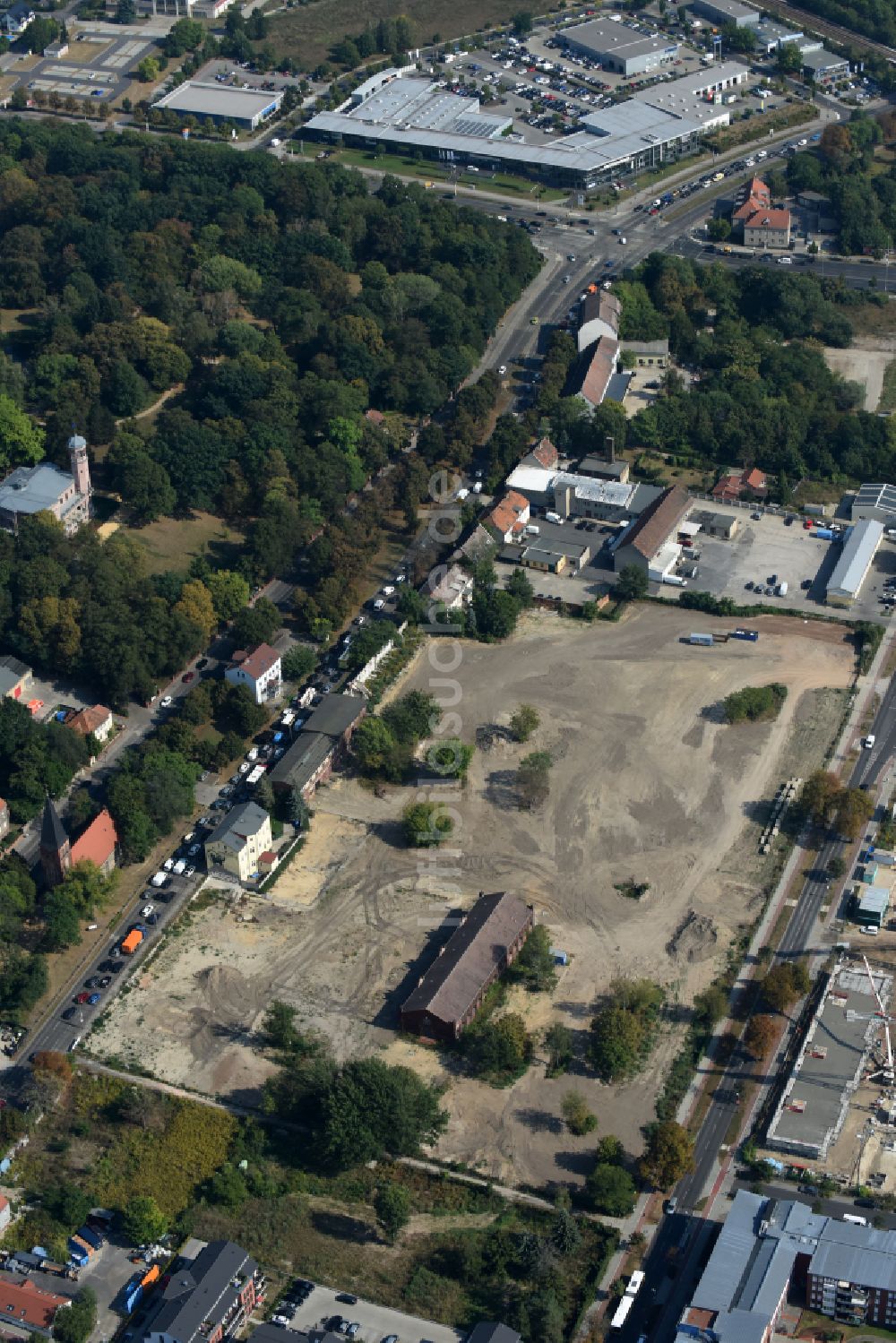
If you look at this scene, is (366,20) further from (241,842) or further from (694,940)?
(694,940)

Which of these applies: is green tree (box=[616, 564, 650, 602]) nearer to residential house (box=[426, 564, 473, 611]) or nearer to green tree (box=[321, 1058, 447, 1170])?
residential house (box=[426, 564, 473, 611])

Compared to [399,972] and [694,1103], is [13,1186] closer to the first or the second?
[399,972]

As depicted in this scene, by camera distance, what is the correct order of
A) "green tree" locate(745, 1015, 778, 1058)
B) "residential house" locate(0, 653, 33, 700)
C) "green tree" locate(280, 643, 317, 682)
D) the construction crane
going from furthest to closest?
"green tree" locate(280, 643, 317, 682), "residential house" locate(0, 653, 33, 700), "green tree" locate(745, 1015, 778, 1058), the construction crane

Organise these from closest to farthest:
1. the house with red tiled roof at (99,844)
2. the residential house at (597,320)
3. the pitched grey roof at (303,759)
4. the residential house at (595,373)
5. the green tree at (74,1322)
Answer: the green tree at (74,1322)
the house with red tiled roof at (99,844)
the pitched grey roof at (303,759)
the residential house at (595,373)
the residential house at (597,320)

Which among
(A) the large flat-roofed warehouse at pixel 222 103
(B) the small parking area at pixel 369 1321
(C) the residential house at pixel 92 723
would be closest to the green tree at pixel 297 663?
(C) the residential house at pixel 92 723

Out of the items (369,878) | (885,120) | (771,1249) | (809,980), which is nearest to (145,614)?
(369,878)

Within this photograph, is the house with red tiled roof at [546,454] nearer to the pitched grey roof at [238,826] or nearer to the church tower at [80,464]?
the church tower at [80,464]

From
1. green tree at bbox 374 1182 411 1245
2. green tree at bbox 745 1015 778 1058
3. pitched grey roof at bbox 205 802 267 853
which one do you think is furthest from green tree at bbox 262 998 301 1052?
green tree at bbox 745 1015 778 1058
